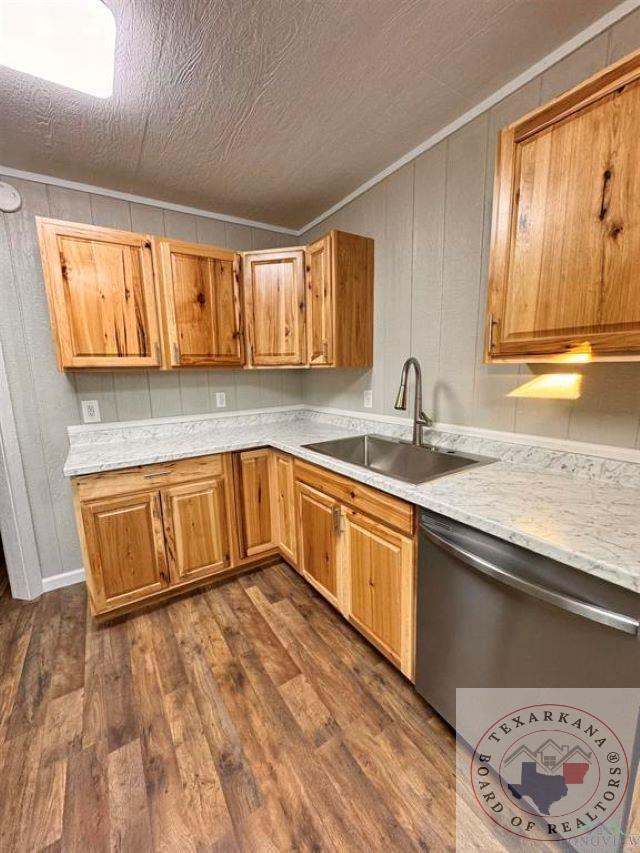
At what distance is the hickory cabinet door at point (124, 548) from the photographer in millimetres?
1828

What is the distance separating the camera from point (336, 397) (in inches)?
104

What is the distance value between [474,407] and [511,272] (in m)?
0.68

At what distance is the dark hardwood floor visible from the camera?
41.1 inches

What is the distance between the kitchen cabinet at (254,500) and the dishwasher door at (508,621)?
4.14 ft

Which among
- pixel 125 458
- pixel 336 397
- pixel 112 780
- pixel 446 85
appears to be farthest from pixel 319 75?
pixel 112 780

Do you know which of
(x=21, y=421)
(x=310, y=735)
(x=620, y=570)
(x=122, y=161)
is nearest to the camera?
(x=620, y=570)

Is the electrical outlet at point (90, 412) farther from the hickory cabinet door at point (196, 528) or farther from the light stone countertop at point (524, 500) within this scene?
the hickory cabinet door at point (196, 528)

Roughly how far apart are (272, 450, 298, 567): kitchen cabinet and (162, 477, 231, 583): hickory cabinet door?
1.11ft

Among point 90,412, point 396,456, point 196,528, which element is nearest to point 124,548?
point 196,528

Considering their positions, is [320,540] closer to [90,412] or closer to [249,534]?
[249,534]

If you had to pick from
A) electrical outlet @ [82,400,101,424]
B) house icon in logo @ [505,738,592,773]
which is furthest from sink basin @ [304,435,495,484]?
electrical outlet @ [82,400,101,424]

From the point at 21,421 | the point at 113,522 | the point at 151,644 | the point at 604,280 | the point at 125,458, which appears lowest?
the point at 151,644

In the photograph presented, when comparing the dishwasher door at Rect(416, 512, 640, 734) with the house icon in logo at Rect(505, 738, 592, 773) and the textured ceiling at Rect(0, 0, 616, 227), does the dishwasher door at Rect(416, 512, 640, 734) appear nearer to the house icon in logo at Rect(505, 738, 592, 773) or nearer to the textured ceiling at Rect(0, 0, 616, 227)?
the house icon in logo at Rect(505, 738, 592, 773)

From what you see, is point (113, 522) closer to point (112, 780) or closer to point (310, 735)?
point (112, 780)
